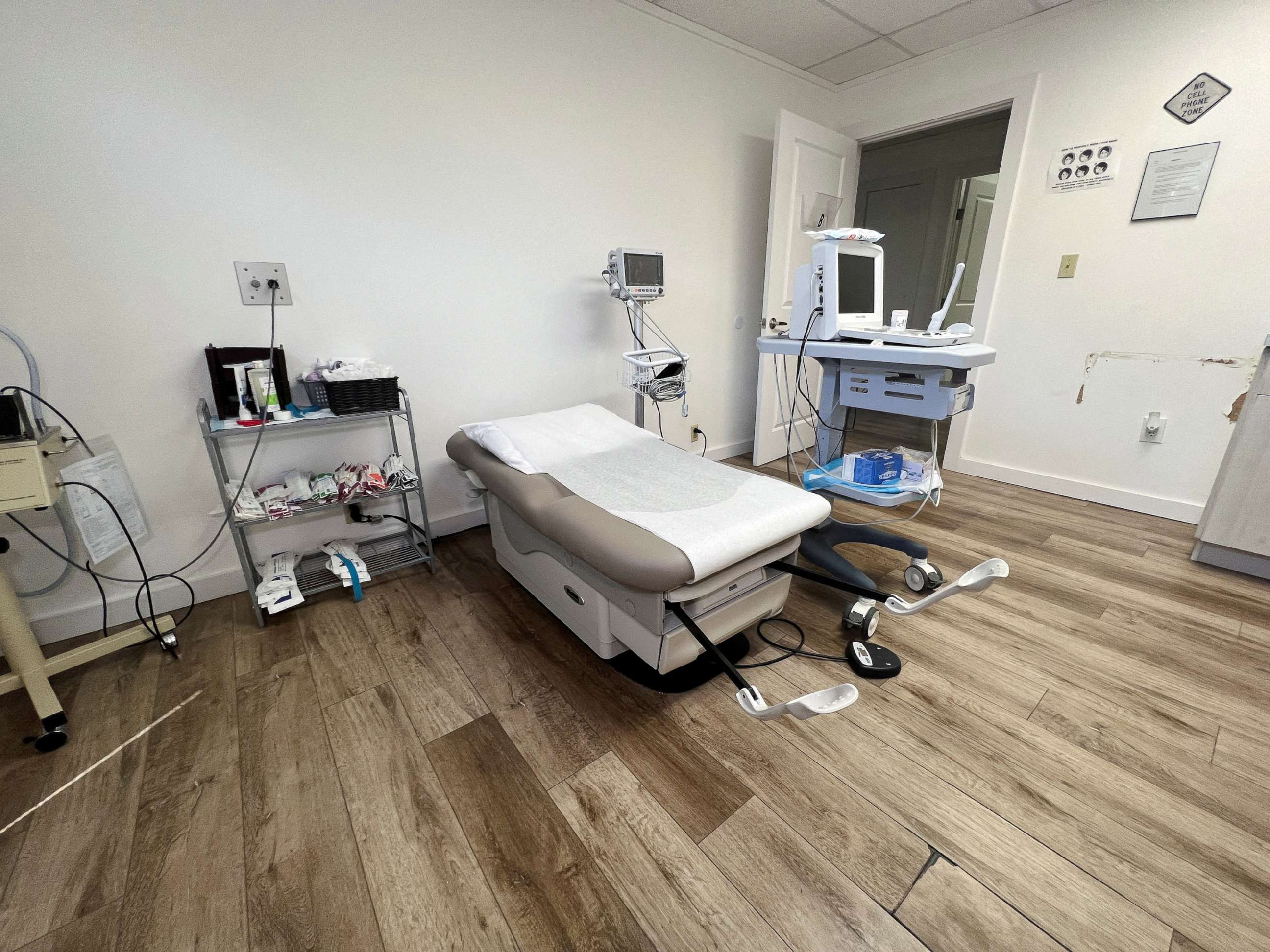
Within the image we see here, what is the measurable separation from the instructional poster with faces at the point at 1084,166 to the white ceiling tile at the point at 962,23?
638mm

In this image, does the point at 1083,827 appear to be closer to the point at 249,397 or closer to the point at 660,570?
the point at 660,570

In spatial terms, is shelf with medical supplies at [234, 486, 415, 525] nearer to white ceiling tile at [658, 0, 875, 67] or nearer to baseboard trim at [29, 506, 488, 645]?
baseboard trim at [29, 506, 488, 645]

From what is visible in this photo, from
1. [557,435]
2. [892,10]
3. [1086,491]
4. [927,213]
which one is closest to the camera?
[557,435]

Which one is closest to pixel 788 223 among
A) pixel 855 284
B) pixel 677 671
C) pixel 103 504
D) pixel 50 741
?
pixel 855 284

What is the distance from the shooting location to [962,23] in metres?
2.29

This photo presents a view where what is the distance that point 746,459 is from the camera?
3154mm

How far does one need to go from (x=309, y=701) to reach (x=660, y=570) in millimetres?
1001

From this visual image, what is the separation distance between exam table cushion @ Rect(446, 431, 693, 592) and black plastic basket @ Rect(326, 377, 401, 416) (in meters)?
0.39

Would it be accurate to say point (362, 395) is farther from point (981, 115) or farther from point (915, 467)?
point (981, 115)

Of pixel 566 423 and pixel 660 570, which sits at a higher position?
pixel 566 423

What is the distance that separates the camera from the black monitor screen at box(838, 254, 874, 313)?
160 cm

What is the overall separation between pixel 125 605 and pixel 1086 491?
4.01m

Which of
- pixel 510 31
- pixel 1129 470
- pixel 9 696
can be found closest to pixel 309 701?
pixel 9 696

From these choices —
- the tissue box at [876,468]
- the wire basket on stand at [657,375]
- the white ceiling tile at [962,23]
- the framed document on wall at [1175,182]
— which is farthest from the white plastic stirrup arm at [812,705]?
the white ceiling tile at [962,23]
